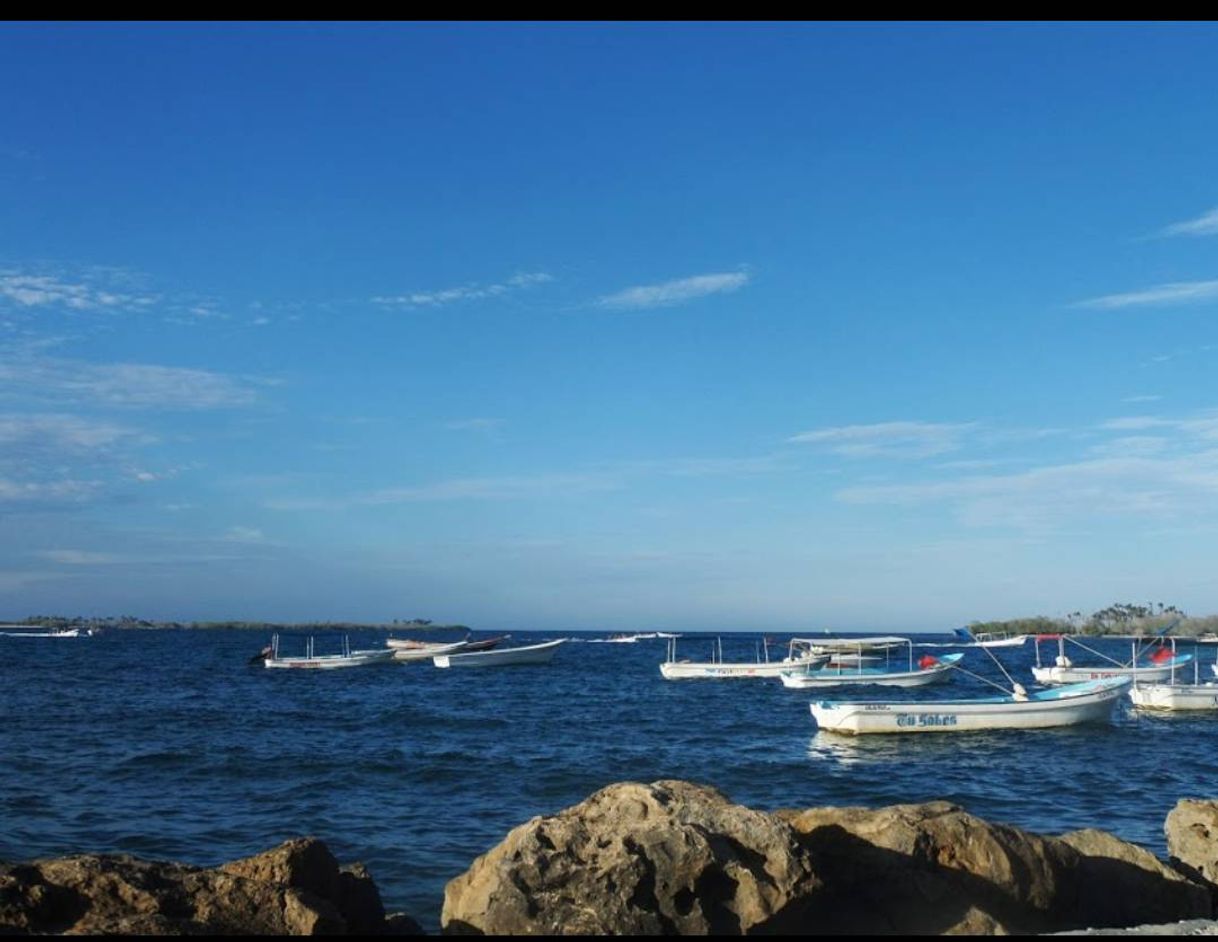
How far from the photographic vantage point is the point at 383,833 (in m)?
17.2

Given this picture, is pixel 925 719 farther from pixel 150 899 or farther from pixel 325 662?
pixel 325 662

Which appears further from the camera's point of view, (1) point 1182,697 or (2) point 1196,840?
(1) point 1182,697

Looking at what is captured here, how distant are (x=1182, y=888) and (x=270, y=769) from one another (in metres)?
20.5

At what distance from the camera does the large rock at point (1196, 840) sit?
11.9 m

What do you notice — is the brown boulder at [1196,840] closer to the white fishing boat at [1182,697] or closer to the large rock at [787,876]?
the large rock at [787,876]

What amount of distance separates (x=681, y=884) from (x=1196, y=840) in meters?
7.63

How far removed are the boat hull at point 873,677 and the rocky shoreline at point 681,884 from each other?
46.6 m

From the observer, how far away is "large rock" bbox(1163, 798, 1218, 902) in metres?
11.9

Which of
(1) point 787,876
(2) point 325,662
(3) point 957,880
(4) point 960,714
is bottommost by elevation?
(2) point 325,662

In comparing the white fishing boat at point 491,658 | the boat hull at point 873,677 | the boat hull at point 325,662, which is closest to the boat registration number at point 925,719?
the boat hull at point 873,677

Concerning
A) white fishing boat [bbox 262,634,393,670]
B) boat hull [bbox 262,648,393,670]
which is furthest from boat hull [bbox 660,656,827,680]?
boat hull [bbox 262,648,393,670]

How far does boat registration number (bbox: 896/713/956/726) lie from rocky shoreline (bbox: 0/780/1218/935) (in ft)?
78.8

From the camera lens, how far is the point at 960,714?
34438mm

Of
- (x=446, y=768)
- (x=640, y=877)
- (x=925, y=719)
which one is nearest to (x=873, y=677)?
(x=925, y=719)
